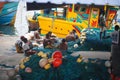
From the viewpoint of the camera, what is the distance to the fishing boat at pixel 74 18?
59.0ft

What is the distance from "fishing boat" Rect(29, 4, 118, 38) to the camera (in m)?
18.0

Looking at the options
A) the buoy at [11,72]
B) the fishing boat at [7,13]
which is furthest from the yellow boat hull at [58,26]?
the buoy at [11,72]

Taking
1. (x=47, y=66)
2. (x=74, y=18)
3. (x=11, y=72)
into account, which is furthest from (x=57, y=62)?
(x=74, y=18)

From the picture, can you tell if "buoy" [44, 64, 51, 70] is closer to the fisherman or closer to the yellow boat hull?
the fisherman

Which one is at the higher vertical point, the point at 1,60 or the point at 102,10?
the point at 102,10

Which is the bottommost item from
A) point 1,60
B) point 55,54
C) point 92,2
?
point 1,60

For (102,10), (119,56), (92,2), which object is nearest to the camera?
(119,56)

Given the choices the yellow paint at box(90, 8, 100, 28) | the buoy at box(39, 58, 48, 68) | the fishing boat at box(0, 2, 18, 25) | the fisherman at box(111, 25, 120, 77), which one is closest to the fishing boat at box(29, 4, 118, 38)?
the yellow paint at box(90, 8, 100, 28)

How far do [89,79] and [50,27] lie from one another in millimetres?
12968

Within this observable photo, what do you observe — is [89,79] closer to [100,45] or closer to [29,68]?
[29,68]

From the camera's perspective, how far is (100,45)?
11188 millimetres

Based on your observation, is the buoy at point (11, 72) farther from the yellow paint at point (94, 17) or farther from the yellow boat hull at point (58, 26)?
the yellow boat hull at point (58, 26)

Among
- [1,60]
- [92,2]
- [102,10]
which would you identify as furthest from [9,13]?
[92,2]

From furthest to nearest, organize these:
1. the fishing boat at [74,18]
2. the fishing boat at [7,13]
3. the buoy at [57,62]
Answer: the fishing boat at [7,13], the fishing boat at [74,18], the buoy at [57,62]
